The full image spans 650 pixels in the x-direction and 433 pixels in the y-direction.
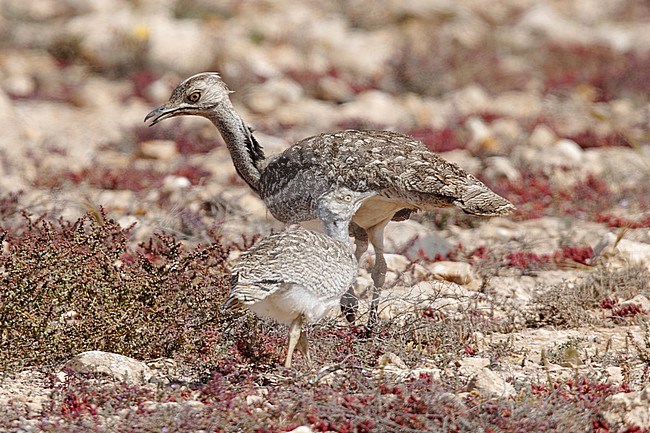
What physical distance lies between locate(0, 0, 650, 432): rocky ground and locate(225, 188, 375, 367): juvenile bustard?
0.31m

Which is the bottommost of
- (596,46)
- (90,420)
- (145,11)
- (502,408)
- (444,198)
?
(502,408)

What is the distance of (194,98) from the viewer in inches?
252

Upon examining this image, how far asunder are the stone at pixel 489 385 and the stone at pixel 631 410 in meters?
0.47

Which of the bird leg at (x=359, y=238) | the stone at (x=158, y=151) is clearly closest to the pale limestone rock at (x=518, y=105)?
the stone at (x=158, y=151)

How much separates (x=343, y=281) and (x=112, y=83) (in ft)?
33.7

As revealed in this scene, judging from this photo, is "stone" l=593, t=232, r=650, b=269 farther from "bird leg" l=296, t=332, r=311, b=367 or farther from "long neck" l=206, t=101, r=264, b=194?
"bird leg" l=296, t=332, r=311, b=367

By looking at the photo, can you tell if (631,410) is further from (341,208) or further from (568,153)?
(568,153)

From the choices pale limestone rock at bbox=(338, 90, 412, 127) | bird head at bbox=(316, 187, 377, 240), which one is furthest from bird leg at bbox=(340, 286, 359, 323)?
pale limestone rock at bbox=(338, 90, 412, 127)

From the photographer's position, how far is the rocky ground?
185 inches

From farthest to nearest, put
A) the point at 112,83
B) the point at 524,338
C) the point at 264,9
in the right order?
the point at 264,9
the point at 112,83
the point at 524,338

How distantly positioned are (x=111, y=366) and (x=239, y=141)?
2.02m

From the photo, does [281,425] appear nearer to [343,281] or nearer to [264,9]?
[343,281]

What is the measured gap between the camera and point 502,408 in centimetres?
443

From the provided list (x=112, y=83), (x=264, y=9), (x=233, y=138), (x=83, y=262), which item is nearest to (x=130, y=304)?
(x=83, y=262)
